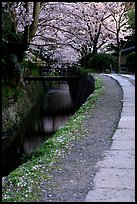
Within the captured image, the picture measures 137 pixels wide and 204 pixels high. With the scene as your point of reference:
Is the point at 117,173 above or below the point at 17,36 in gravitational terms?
below

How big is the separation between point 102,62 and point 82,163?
2098 cm

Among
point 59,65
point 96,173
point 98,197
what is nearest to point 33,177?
point 96,173

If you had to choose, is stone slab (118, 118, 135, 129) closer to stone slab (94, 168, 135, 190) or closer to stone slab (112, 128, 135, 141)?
stone slab (112, 128, 135, 141)

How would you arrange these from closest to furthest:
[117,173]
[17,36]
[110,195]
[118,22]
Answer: [110,195]
[117,173]
[17,36]
[118,22]

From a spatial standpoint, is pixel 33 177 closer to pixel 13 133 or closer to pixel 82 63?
A: pixel 13 133

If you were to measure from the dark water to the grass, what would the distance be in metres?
2.37

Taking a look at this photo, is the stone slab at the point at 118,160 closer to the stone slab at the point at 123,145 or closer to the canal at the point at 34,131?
the stone slab at the point at 123,145

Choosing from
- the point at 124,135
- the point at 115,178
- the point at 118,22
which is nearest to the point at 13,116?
the point at 124,135

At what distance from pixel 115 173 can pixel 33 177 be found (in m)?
0.95

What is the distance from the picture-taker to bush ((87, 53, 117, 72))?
24897mm

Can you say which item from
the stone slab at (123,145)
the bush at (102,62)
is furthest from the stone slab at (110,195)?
the bush at (102,62)

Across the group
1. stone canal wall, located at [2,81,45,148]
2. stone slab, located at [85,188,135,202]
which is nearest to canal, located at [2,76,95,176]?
stone canal wall, located at [2,81,45,148]

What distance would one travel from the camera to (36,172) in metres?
4.46

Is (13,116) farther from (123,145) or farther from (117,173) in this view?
(117,173)
